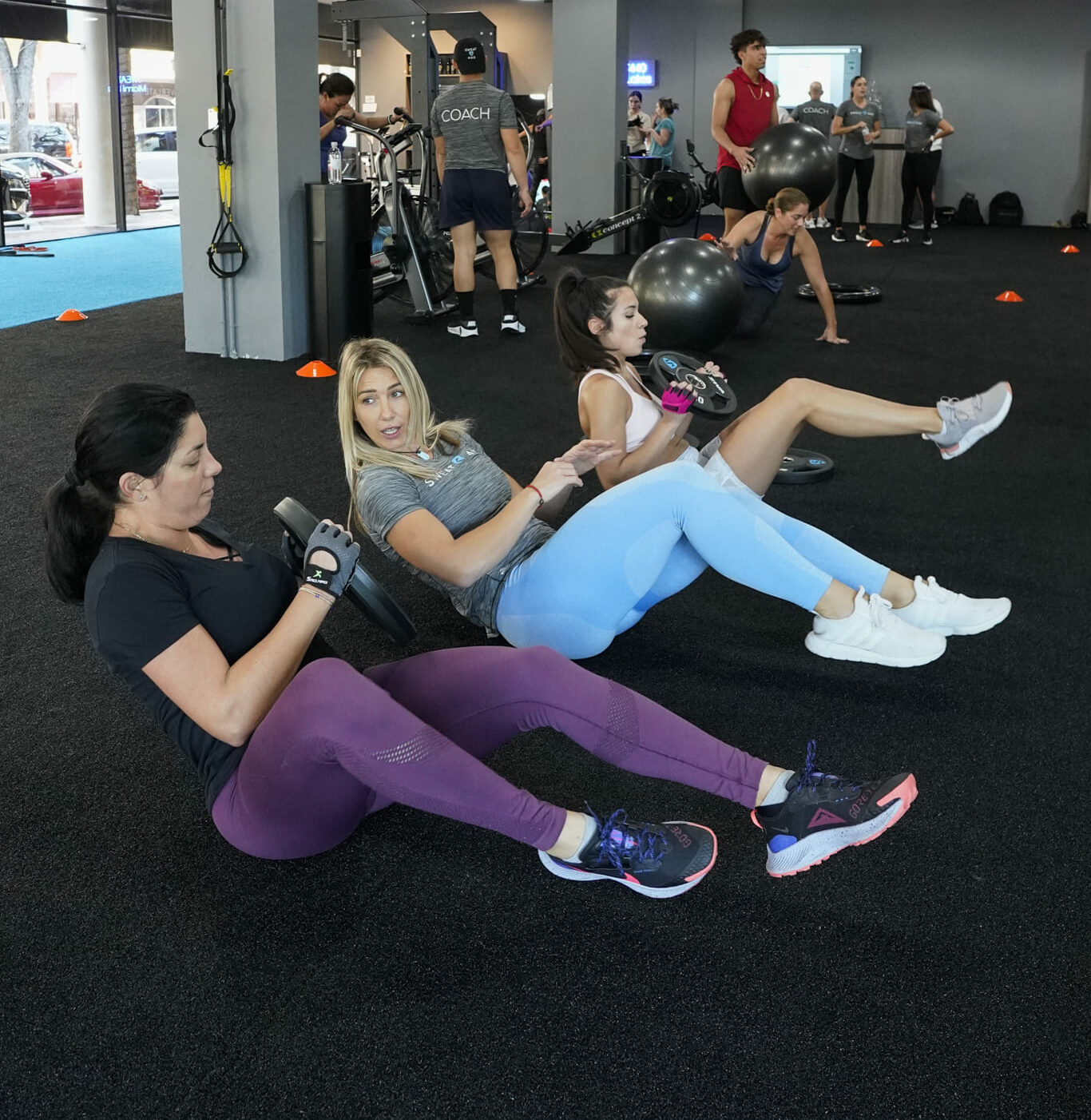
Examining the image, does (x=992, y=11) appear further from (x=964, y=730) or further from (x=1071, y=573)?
(x=964, y=730)

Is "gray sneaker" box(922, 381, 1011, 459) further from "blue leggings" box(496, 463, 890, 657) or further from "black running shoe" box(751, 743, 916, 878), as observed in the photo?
"black running shoe" box(751, 743, 916, 878)

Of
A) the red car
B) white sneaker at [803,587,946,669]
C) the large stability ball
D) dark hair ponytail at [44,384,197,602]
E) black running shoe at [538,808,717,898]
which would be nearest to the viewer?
dark hair ponytail at [44,384,197,602]

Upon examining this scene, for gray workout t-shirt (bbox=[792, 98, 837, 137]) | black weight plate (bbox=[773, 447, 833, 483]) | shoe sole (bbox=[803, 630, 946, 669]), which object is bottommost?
shoe sole (bbox=[803, 630, 946, 669])

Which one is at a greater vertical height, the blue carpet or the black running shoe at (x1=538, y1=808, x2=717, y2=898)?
the blue carpet

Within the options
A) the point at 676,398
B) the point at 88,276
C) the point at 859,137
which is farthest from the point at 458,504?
the point at 859,137

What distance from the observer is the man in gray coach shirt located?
6262 mm

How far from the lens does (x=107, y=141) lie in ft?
35.9

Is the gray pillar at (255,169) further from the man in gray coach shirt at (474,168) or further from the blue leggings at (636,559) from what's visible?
the blue leggings at (636,559)

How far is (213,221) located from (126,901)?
15.0ft

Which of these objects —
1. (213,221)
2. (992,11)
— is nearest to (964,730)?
(213,221)

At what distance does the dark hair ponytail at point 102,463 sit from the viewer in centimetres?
157

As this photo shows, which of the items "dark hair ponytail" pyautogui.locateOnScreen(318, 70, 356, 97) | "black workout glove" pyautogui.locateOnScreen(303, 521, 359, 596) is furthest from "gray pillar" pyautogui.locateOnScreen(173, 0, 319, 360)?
"black workout glove" pyautogui.locateOnScreen(303, 521, 359, 596)

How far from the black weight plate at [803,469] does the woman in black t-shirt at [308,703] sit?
7.25 feet

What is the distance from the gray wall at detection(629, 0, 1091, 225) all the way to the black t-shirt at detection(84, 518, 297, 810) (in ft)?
46.5
